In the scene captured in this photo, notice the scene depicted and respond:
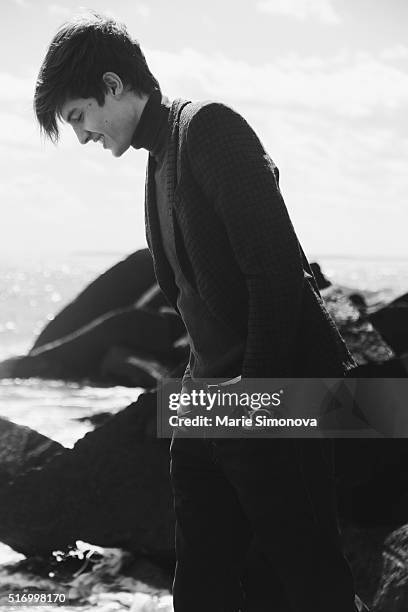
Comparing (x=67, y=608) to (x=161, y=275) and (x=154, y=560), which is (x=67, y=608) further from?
(x=161, y=275)

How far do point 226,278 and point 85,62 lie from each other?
77cm

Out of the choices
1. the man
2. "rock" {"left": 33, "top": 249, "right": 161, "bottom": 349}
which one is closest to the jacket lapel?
the man

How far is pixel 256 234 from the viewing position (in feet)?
7.43

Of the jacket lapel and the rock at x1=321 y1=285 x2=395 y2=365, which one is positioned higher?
the rock at x1=321 y1=285 x2=395 y2=365

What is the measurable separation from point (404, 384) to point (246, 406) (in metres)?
1.93

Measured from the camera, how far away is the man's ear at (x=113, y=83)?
2462 mm

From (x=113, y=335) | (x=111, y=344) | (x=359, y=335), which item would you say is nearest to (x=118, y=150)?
(x=359, y=335)

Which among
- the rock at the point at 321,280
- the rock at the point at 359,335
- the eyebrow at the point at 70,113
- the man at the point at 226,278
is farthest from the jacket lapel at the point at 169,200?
the rock at the point at 321,280

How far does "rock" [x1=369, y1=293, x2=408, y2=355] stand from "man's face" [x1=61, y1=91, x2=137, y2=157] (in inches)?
152

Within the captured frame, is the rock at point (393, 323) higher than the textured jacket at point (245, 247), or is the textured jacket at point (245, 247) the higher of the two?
the rock at point (393, 323)

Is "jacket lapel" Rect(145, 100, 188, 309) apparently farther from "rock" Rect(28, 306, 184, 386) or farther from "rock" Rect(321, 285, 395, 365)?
"rock" Rect(28, 306, 184, 386)

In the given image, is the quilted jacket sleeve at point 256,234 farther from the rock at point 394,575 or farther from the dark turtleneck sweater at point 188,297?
the rock at point 394,575

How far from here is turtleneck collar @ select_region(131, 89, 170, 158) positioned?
8.34 feet

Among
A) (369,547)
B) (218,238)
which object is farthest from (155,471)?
(218,238)
